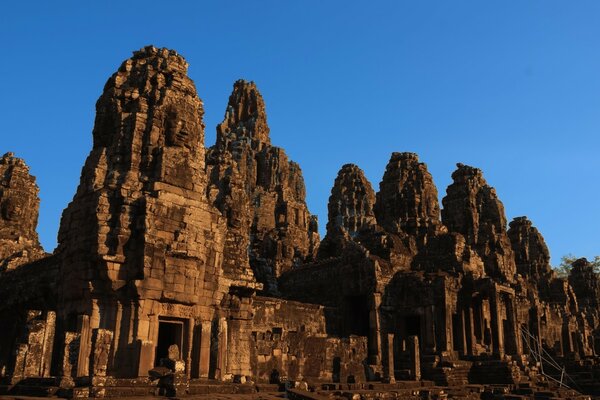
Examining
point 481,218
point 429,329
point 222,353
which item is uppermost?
point 481,218

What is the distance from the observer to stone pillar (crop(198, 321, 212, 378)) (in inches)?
613

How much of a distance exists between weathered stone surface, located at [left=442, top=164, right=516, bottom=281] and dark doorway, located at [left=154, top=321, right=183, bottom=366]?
2830cm

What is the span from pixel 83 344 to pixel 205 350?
3.29 metres

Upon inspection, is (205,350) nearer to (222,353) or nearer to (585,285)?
(222,353)

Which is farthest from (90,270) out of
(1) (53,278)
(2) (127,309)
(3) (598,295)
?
(3) (598,295)

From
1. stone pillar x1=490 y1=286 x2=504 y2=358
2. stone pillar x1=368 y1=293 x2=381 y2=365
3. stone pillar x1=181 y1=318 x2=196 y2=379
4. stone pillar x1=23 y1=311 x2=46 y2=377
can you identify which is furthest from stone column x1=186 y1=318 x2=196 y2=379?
stone pillar x1=490 y1=286 x2=504 y2=358

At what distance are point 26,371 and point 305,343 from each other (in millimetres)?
9824

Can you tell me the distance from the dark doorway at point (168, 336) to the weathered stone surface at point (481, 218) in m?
28.3

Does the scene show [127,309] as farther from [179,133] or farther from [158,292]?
[179,133]

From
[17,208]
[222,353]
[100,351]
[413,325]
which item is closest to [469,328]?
[413,325]

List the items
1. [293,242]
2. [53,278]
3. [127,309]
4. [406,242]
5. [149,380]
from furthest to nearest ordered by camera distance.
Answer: [293,242] < [406,242] < [53,278] < [127,309] < [149,380]

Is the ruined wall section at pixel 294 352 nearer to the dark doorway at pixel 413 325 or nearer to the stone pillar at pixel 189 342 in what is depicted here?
the stone pillar at pixel 189 342

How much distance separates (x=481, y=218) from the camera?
201ft

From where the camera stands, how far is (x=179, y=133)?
17.3 m
